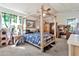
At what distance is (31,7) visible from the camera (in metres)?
2.77

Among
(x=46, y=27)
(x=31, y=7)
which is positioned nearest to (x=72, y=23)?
(x=46, y=27)

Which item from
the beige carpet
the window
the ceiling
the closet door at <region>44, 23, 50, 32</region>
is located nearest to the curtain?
the ceiling

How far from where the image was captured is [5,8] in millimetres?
2816

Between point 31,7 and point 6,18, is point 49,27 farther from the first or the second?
point 6,18

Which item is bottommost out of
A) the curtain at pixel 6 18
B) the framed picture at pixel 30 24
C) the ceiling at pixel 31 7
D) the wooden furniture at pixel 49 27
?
the wooden furniture at pixel 49 27

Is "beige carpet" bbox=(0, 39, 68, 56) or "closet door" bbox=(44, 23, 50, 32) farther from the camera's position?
"closet door" bbox=(44, 23, 50, 32)

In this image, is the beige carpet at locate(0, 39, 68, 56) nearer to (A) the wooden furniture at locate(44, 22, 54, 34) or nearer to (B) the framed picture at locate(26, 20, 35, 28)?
(A) the wooden furniture at locate(44, 22, 54, 34)

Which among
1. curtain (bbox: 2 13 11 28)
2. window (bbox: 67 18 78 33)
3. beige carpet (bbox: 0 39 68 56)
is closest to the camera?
beige carpet (bbox: 0 39 68 56)

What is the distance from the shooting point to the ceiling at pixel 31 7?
252cm

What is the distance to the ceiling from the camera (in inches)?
99.1

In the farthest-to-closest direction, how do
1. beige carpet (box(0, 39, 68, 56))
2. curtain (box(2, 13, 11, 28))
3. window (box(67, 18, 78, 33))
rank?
curtain (box(2, 13, 11, 28)), window (box(67, 18, 78, 33)), beige carpet (box(0, 39, 68, 56))

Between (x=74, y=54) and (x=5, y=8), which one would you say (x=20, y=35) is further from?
(x=74, y=54)

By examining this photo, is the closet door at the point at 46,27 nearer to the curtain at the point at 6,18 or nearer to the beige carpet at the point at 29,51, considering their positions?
the beige carpet at the point at 29,51

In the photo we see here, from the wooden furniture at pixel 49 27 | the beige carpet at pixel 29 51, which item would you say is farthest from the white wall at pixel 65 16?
the beige carpet at pixel 29 51
